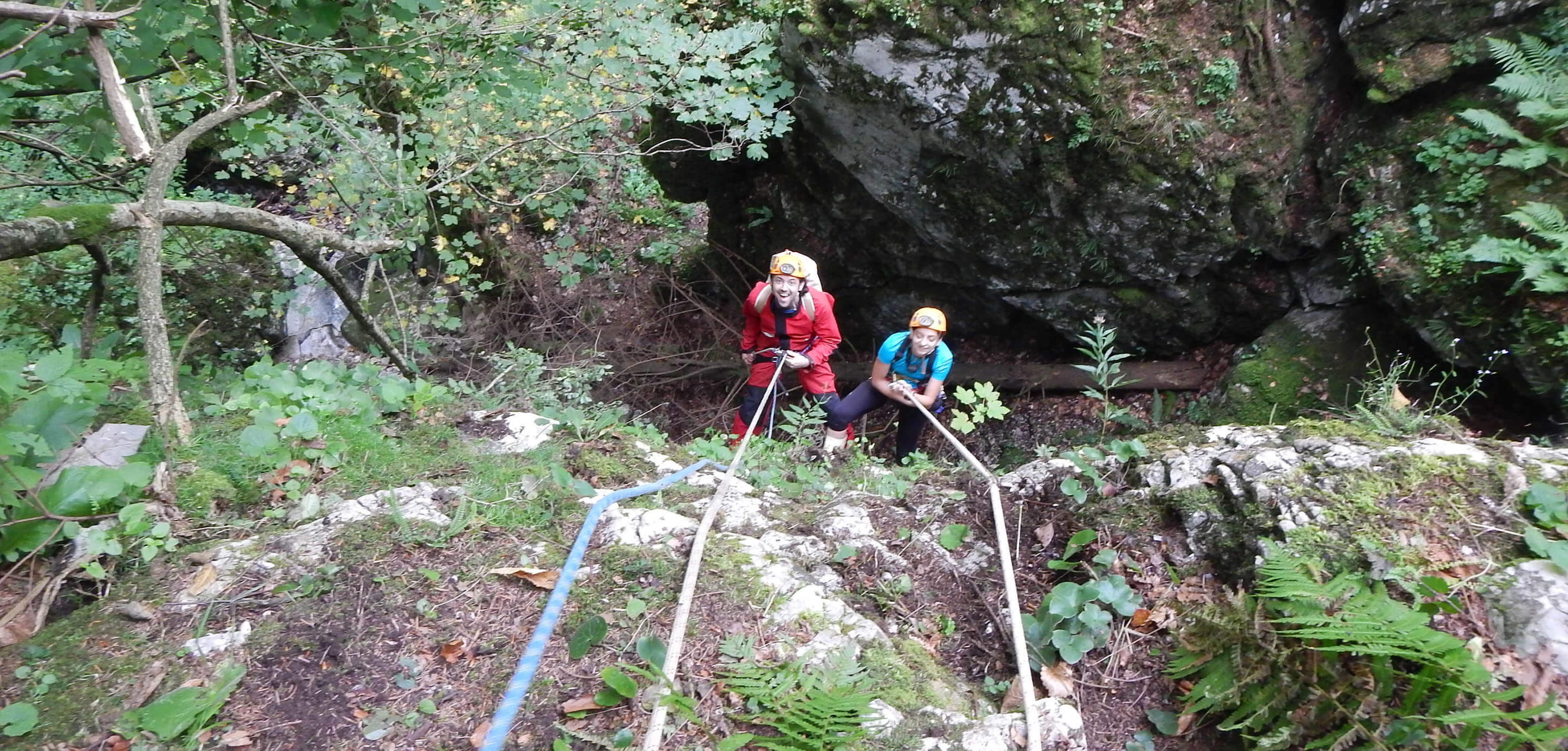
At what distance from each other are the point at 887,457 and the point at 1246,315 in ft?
11.7

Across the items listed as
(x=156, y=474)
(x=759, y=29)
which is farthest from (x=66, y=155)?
(x=759, y=29)

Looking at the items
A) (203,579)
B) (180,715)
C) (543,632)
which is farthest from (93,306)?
(543,632)

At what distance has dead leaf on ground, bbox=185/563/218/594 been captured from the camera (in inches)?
92.7

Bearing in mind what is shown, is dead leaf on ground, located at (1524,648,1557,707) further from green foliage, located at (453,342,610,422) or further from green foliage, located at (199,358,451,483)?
green foliage, located at (199,358,451,483)

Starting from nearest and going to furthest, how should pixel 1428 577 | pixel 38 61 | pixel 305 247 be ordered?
pixel 1428 577, pixel 38 61, pixel 305 247

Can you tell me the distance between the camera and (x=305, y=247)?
3.66 meters

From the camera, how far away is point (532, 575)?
2619 mm

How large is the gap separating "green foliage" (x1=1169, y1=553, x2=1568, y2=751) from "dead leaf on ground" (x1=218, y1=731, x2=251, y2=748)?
106 inches

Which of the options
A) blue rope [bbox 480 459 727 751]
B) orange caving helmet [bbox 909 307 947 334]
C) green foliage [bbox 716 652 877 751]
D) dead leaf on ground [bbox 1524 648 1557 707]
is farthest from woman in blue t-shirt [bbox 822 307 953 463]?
dead leaf on ground [bbox 1524 648 1557 707]

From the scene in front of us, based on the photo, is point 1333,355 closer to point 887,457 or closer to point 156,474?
point 887,457

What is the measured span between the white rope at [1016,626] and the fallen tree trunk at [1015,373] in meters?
4.11

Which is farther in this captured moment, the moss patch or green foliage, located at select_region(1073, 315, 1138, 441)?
green foliage, located at select_region(1073, 315, 1138, 441)

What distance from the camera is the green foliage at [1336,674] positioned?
1827 millimetres

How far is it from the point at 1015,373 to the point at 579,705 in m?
6.31
